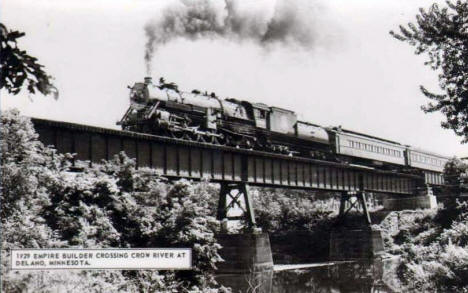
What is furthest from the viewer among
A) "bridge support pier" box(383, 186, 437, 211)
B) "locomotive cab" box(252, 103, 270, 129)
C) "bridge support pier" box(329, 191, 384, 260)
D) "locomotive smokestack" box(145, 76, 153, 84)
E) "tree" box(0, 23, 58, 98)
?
"bridge support pier" box(383, 186, 437, 211)

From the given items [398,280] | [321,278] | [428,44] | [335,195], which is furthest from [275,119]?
[335,195]

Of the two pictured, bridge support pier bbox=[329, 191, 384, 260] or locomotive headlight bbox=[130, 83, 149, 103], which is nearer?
locomotive headlight bbox=[130, 83, 149, 103]

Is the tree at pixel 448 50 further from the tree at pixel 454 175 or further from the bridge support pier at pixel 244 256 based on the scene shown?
the tree at pixel 454 175

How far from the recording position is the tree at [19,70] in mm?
5707

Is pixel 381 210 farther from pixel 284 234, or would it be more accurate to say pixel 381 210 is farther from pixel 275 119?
pixel 275 119

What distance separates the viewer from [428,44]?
→ 13.8 m

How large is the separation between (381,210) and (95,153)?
35478mm

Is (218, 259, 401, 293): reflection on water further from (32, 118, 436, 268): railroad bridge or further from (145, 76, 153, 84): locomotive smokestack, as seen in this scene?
(145, 76, 153, 84): locomotive smokestack

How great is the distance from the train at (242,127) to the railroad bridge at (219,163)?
1.18 m

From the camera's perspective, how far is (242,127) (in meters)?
28.0

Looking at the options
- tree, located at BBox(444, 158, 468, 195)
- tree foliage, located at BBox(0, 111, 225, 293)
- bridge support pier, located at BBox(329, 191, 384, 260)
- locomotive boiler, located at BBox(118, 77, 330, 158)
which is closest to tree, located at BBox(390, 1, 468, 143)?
tree foliage, located at BBox(0, 111, 225, 293)
